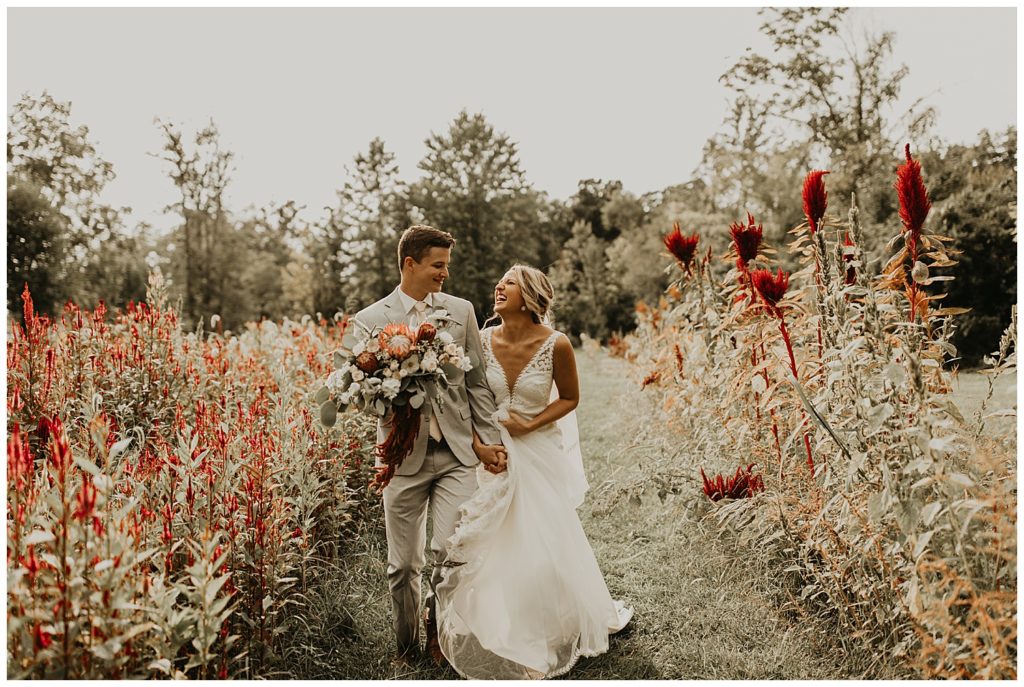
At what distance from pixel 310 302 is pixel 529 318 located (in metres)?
33.5

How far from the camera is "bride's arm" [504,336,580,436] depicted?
11.6 ft

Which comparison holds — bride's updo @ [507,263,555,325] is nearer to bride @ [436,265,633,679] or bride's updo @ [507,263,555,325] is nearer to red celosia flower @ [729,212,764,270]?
bride @ [436,265,633,679]

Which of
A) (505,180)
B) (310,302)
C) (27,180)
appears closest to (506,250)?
(505,180)

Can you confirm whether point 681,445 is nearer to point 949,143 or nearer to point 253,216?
point 949,143

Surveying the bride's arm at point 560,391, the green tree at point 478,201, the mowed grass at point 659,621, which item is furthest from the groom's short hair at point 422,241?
the green tree at point 478,201

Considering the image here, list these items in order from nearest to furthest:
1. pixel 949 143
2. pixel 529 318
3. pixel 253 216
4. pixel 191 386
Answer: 1. pixel 529 318
2. pixel 191 386
3. pixel 949 143
4. pixel 253 216

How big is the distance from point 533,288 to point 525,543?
1.24 metres

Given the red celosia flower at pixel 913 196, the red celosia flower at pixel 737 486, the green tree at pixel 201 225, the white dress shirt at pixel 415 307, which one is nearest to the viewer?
the red celosia flower at pixel 913 196

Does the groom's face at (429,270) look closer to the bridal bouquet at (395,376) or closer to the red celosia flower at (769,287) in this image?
the bridal bouquet at (395,376)

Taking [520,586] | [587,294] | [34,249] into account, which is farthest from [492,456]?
[587,294]

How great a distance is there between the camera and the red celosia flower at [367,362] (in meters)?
3.02

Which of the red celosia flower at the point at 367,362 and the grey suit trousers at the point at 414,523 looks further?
the grey suit trousers at the point at 414,523

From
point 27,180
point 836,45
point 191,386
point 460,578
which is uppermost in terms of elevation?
point 836,45

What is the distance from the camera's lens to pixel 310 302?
3550cm
